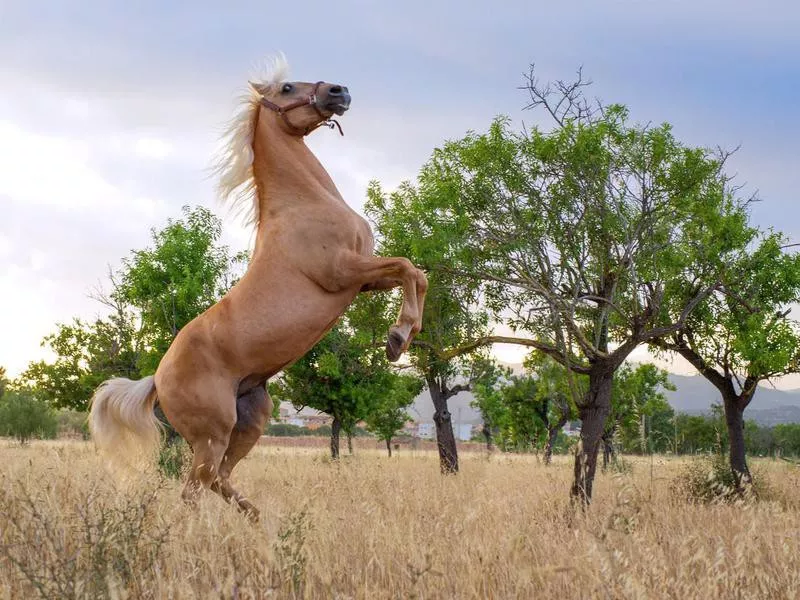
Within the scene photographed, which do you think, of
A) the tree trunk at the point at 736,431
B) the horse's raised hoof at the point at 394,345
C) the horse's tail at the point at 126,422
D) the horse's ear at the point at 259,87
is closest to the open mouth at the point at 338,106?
the horse's ear at the point at 259,87

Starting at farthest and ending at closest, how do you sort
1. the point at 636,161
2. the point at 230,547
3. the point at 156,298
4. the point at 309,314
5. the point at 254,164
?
1. the point at 156,298
2. the point at 636,161
3. the point at 254,164
4. the point at 309,314
5. the point at 230,547

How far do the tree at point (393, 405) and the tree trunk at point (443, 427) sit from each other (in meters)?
2.20

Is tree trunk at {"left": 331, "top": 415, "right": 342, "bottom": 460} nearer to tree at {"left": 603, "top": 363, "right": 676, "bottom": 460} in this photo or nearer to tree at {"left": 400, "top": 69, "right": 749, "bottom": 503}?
tree at {"left": 603, "top": 363, "right": 676, "bottom": 460}

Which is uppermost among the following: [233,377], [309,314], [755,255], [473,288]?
[755,255]

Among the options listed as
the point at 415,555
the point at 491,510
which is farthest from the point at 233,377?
the point at 491,510

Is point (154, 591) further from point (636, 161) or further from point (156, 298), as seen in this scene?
point (156, 298)

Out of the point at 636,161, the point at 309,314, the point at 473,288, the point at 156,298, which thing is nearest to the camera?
the point at 309,314

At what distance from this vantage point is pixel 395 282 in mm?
5355

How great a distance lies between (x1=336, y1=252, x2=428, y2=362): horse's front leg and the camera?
502 cm

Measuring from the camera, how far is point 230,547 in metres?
4.47

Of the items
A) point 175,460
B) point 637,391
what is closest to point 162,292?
point 175,460

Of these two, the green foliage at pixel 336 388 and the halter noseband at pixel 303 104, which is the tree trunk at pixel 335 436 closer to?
the green foliage at pixel 336 388

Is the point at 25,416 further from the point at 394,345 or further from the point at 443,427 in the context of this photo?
the point at 394,345

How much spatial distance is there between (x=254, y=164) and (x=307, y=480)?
7.61 metres
